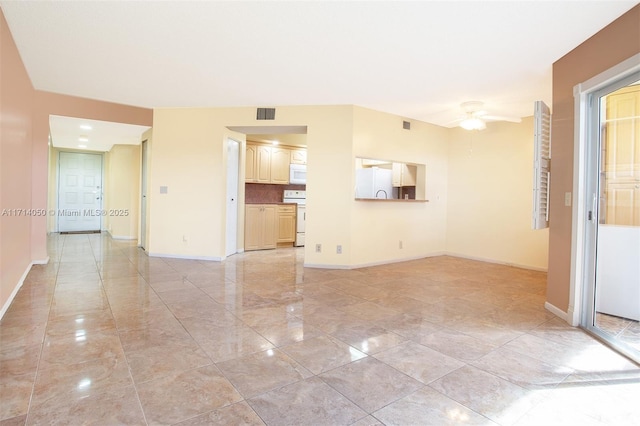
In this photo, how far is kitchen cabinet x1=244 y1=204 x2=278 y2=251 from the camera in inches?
250

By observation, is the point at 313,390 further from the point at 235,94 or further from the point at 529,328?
the point at 235,94

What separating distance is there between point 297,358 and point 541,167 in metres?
2.76

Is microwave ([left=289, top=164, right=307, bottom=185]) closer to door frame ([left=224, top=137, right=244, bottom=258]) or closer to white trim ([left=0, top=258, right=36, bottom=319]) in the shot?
door frame ([left=224, top=137, right=244, bottom=258])

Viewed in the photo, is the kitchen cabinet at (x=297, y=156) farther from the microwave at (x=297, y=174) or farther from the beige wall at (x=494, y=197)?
the beige wall at (x=494, y=197)

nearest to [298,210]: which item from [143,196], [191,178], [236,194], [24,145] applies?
[236,194]

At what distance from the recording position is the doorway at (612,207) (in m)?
2.59

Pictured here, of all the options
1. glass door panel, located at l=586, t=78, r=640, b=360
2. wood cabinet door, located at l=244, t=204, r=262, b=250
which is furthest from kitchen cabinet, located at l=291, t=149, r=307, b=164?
glass door panel, located at l=586, t=78, r=640, b=360

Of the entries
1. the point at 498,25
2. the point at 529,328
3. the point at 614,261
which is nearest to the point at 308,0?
the point at 498,25

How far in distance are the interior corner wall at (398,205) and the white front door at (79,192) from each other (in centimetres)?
739

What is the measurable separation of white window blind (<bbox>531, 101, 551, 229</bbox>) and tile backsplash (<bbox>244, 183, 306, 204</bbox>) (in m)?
5.06

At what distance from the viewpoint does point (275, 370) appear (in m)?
1.91

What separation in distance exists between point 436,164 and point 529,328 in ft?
12.6

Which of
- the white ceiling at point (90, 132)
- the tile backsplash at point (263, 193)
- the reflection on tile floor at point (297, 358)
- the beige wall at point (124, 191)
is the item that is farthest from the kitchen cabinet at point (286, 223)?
the beige wall at point (124, 191)

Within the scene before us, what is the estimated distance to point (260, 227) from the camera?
21.4 feet
